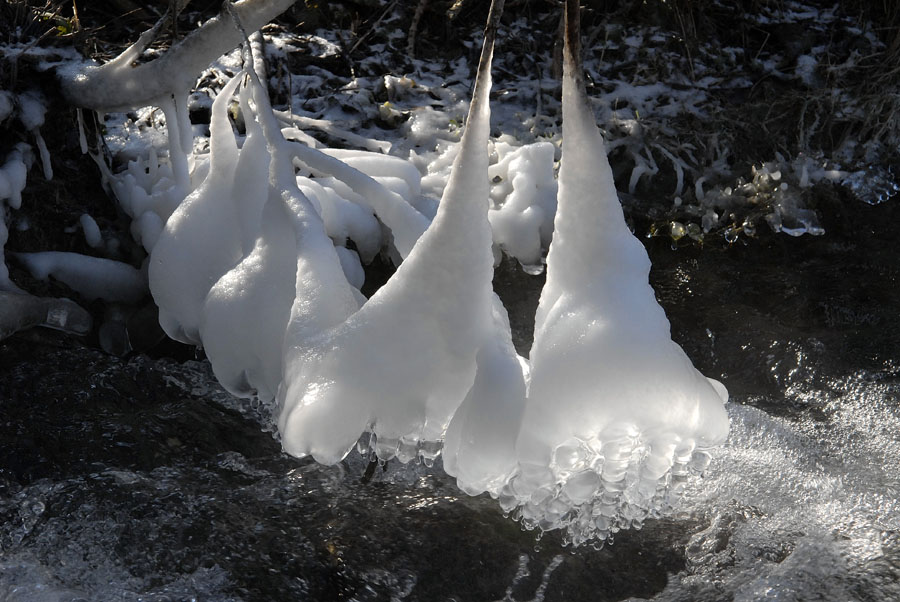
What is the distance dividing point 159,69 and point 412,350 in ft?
5.42

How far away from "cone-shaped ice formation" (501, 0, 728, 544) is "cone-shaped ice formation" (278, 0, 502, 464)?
150 mm

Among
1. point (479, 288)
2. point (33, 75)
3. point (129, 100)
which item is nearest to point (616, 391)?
point (479, 288)

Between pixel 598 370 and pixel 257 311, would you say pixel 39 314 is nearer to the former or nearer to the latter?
pixel 257 311

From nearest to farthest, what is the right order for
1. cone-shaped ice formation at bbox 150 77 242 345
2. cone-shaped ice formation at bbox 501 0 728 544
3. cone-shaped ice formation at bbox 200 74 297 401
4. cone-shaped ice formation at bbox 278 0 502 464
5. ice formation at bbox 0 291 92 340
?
cone-shaped ice formation at bbox 501 0 728 544, cone-shaped ice formation at bbox 278 0 502 464, cone-shaped ice formation at bbox 200 74 297 401, cone-shaped ice formation at bbox 150 77 242 345, ice formation at bbox 0 291 92 340

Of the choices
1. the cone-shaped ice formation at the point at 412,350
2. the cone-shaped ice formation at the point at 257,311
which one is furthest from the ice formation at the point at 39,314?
the cone-shaped ice formation at the point at 412,350

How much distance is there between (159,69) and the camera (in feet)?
9.24

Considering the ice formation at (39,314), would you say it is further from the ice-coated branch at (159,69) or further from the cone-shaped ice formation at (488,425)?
the cone-shaped ice formation at (488,425)

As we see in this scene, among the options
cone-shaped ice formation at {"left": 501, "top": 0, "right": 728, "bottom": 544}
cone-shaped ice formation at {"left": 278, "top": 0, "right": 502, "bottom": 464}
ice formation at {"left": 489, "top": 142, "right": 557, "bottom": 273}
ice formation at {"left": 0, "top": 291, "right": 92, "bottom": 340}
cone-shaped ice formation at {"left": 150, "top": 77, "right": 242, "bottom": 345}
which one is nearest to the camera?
cone-shaped ice formation at {"left": 501, "top": 0, "right": 728, "bottom": 544}

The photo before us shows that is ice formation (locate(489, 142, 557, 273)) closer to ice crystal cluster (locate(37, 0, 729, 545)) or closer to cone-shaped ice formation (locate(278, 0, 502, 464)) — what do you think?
ice crystal cluster (locate(37, 0, 729, 545))

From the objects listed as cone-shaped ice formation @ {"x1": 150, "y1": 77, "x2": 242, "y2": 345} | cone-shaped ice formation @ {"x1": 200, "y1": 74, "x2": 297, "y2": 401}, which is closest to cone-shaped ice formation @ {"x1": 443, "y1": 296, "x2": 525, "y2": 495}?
cone-shaped ice formation @ {"x1": 200, "y1": 74, "x2": 297, "y2": 401}

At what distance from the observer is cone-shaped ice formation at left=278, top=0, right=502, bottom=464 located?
1623 mm

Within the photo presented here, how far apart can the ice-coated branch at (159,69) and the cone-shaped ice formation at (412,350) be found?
52.1 inches

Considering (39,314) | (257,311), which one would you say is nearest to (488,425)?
(257,311)

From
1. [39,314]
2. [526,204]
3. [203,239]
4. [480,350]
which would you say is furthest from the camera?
[526,204]
